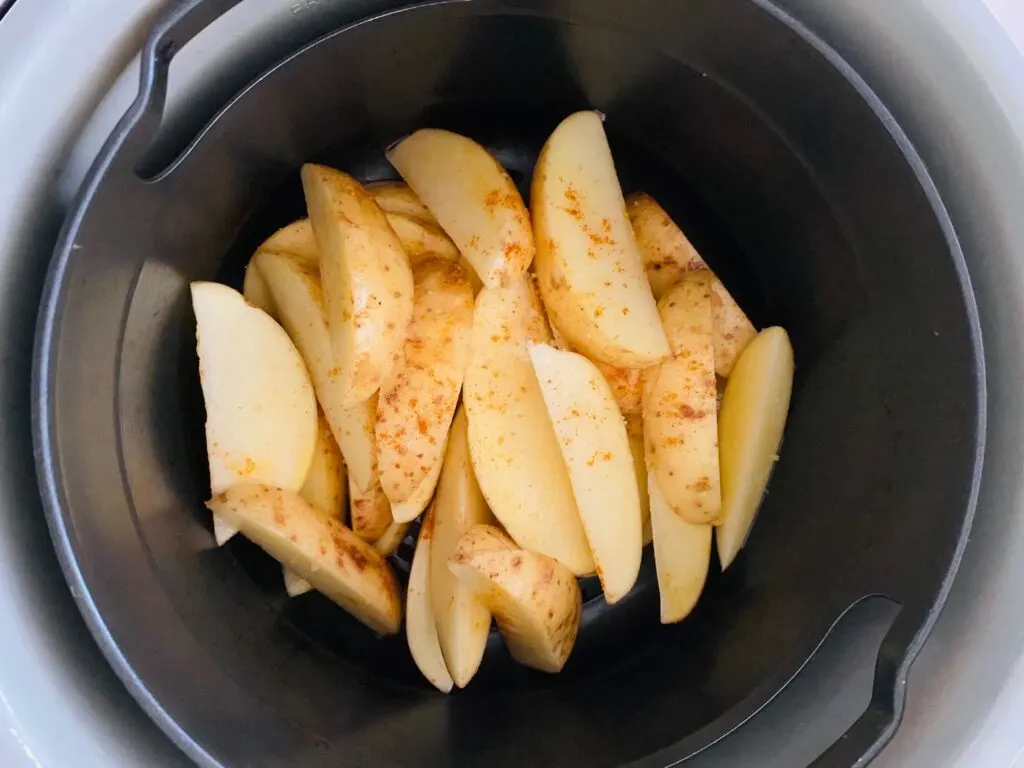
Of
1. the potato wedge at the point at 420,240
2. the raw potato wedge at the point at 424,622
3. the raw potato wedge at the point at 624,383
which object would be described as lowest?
the raw potato wedge at the point at 424,622

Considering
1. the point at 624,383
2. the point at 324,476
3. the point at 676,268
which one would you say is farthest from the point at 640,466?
the point at 324,476

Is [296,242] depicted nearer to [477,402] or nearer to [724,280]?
[477,402]

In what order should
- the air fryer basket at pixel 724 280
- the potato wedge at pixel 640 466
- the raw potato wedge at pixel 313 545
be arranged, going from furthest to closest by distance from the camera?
the potato wedge at pixel 640 466 < the raw potato wedge at pixel 313 545 < the air fryer basket at pixel 724 280

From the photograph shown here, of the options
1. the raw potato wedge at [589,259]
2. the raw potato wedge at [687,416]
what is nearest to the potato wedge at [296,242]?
the raw potato wedge at [589,259]

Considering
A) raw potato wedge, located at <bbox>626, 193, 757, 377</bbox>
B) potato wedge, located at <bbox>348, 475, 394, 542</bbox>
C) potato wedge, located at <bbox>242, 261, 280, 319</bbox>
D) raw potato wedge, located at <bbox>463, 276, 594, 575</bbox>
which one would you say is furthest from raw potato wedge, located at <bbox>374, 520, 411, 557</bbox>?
raw potato wedge, located at <bbox>626, 193, 757, 377</bbox>

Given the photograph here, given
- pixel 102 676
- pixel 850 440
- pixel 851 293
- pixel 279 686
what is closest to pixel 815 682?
pixel 850 440

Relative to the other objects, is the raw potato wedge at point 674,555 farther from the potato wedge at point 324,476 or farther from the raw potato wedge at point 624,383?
the potato wedge at point 324,476
